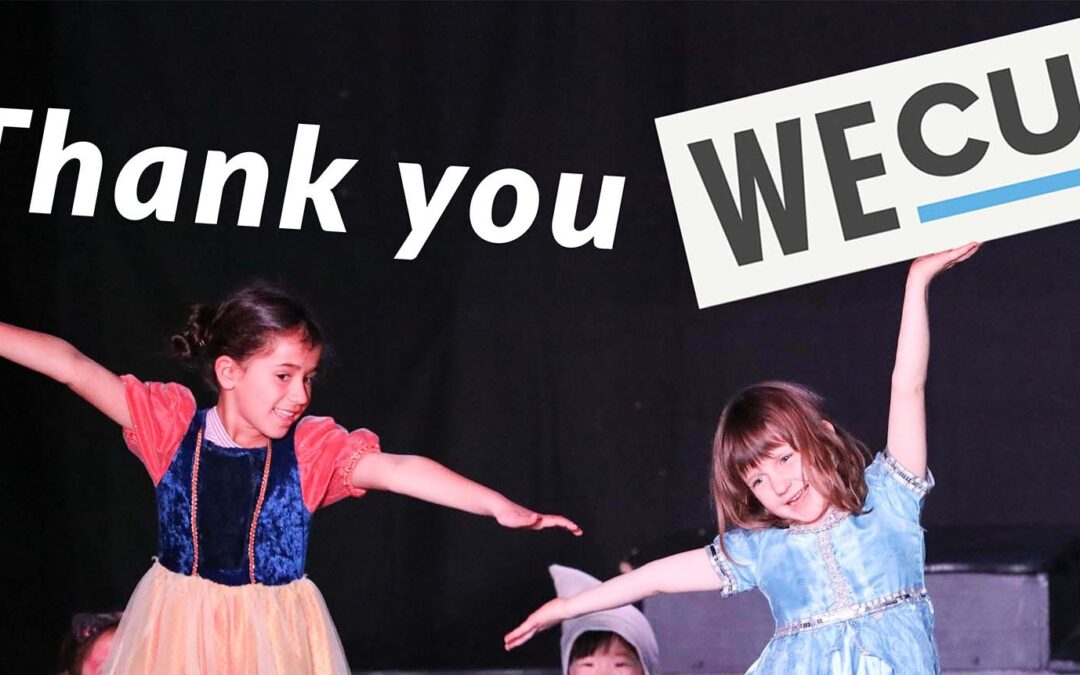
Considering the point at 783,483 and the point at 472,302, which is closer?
the point at 783,483

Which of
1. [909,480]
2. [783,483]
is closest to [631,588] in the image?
[783,483]

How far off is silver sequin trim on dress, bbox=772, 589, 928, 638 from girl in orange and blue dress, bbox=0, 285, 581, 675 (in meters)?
0.55

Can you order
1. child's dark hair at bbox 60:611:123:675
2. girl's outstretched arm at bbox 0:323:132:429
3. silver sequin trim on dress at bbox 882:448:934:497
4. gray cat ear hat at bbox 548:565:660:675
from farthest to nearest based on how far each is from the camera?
child's dark hair at bbox 60:611:123:675, gray cat ear hat at bbox 548:565:660:675, girl's outstretched arm at bbox 0:323:132:429, silver sequin trim on dress at bbox 882:448:934:497

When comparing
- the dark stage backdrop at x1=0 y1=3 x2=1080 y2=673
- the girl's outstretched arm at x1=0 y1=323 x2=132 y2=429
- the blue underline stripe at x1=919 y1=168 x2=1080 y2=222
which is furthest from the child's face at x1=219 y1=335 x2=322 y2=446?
the blue underline stripe at x1=919 y1=168 x2=1080 y2=222

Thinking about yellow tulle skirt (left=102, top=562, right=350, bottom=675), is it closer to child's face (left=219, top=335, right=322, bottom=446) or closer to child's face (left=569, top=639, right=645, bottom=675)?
child's face (left=219, top=335, right=322, bottom=446)

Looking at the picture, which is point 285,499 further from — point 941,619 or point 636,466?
point 941,619

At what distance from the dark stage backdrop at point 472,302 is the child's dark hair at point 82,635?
0.07m

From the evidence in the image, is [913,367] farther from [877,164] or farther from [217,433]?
[217,433]

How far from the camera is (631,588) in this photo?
11.9 ft

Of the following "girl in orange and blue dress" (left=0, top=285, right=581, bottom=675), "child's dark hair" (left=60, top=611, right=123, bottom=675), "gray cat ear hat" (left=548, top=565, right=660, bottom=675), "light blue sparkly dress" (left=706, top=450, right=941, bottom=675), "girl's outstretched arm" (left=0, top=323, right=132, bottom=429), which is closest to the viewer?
"light blue sparkly dress" (left=706, top=450, right=941, bottom=675)

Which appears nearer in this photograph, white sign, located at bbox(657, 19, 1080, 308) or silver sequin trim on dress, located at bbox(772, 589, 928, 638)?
silver sequin trim on dress, located at bbox(772, 589, 928, 638)

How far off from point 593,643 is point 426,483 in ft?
2.37

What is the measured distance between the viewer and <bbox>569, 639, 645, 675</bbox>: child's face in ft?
13.8

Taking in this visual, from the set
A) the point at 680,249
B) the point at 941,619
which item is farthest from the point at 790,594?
the point at 680,249
